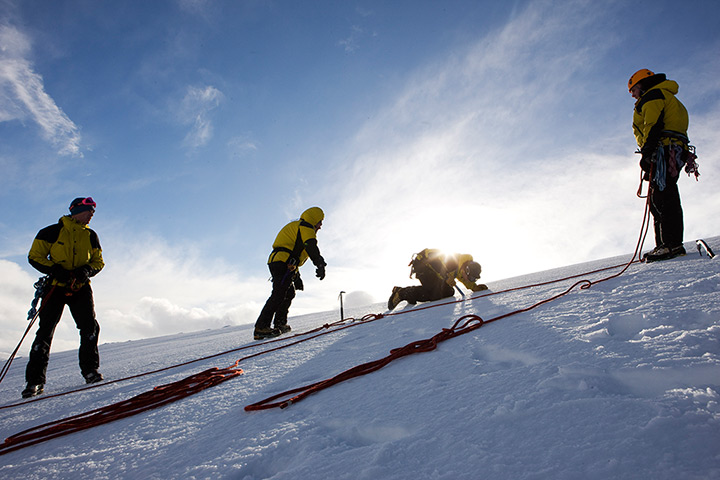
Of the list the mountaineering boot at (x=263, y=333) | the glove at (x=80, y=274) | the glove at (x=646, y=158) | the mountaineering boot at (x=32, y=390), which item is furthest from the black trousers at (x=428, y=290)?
the mountaineering boot at (x=32, y=390)

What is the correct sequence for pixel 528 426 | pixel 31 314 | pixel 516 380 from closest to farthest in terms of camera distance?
pixel 528 426, pixel 516 380, pixel 31 314

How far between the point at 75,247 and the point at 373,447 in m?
3.57

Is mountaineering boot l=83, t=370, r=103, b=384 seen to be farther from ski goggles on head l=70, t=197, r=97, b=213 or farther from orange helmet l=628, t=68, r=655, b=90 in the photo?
orange helmet l=628, t=68, r=655, b=90

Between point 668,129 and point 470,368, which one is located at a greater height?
point 668,129

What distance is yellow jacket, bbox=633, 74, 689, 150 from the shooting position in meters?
3.23

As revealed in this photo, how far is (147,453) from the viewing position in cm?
124

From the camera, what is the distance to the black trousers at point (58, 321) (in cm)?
303

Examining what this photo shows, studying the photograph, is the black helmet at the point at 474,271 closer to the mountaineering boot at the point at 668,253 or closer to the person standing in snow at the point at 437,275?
the person standing in snow at the point at 437,275

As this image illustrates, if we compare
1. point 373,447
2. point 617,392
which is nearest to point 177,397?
point 373,447

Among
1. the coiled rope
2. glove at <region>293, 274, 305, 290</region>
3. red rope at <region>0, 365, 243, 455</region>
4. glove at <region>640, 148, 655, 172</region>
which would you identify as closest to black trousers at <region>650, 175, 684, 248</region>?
glove at <region>640, 148, 655, 172</region>

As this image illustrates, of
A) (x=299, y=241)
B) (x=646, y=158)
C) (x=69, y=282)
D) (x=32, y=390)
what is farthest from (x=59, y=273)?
(x=646, y=158)

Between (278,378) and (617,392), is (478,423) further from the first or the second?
(278,378)

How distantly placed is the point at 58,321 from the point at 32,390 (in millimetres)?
625

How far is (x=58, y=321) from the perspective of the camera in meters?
3.26
